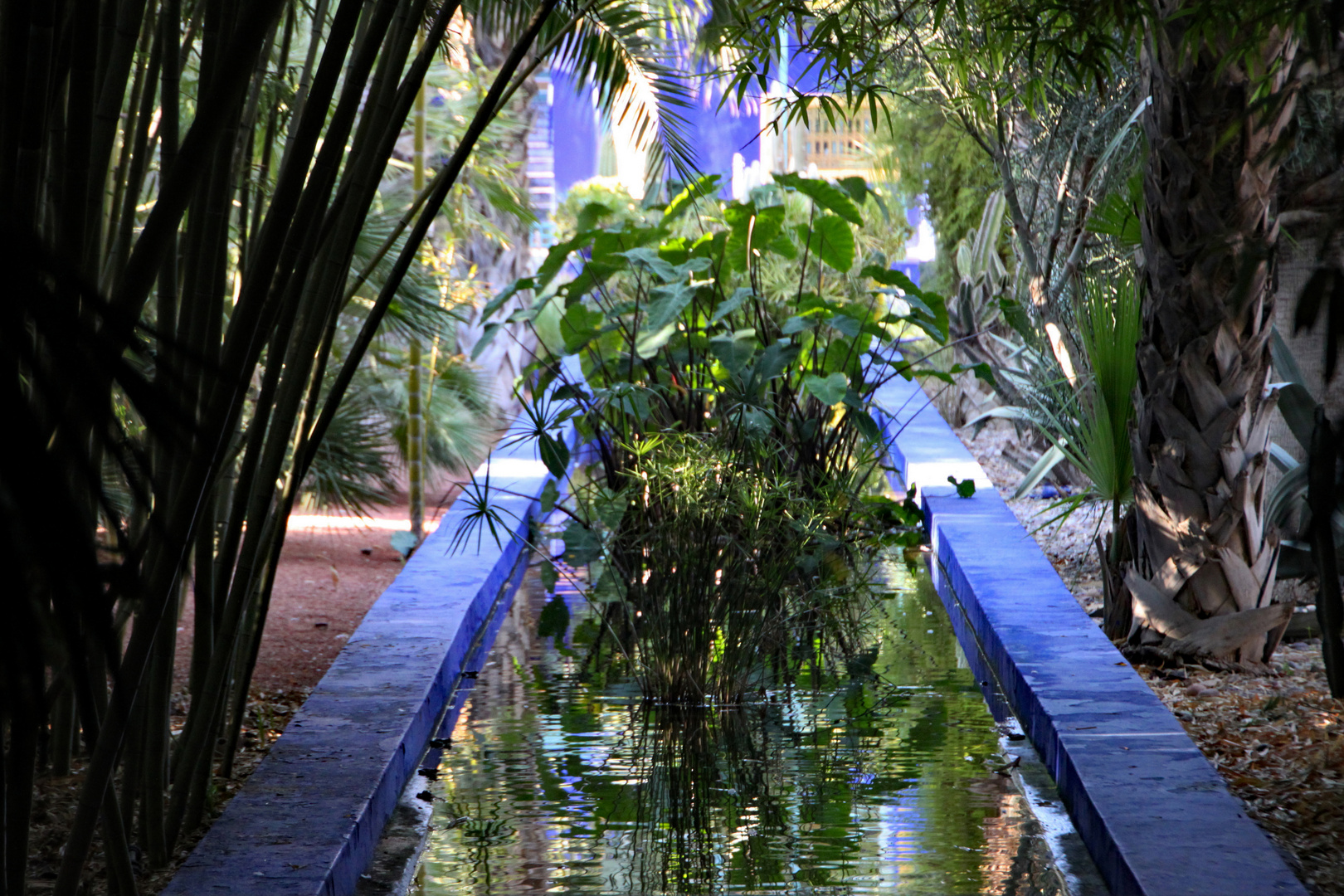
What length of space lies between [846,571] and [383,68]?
2.98m

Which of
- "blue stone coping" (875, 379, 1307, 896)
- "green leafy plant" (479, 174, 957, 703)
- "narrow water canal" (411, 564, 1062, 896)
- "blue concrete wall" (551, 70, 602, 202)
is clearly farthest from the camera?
"blue concrete wall" (551, 70, 602, 202)

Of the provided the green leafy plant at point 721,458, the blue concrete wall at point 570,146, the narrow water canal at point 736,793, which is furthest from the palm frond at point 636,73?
the blue concrete wall at point 570,146

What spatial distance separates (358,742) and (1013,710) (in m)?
1.84

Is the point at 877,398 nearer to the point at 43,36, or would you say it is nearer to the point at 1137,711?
the point at 1137,711

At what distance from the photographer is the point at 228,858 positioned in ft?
7.65

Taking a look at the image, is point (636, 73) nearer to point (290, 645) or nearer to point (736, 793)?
point (290, 645)

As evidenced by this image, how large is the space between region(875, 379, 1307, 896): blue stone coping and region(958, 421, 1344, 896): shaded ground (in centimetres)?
17

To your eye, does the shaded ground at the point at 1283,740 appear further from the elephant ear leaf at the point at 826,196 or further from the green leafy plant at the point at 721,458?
the elephant ear leaf at the point at 826,196

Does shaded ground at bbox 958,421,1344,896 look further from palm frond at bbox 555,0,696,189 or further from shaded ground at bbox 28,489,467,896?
palm frond at bbox 555,0,696,189

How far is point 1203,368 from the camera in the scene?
3.72 metres

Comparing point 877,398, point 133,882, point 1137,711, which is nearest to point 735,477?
point 1137,711

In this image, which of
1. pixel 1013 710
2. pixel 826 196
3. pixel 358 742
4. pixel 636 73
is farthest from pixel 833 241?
pixel 358 742

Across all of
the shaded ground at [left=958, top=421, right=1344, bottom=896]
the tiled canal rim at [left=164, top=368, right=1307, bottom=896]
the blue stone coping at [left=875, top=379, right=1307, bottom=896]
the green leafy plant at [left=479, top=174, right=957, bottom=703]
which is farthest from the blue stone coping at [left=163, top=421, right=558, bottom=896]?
the shaded ground at [left=958, top=421, right=1344, bottom=896]

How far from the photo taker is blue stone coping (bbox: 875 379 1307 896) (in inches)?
91.0
